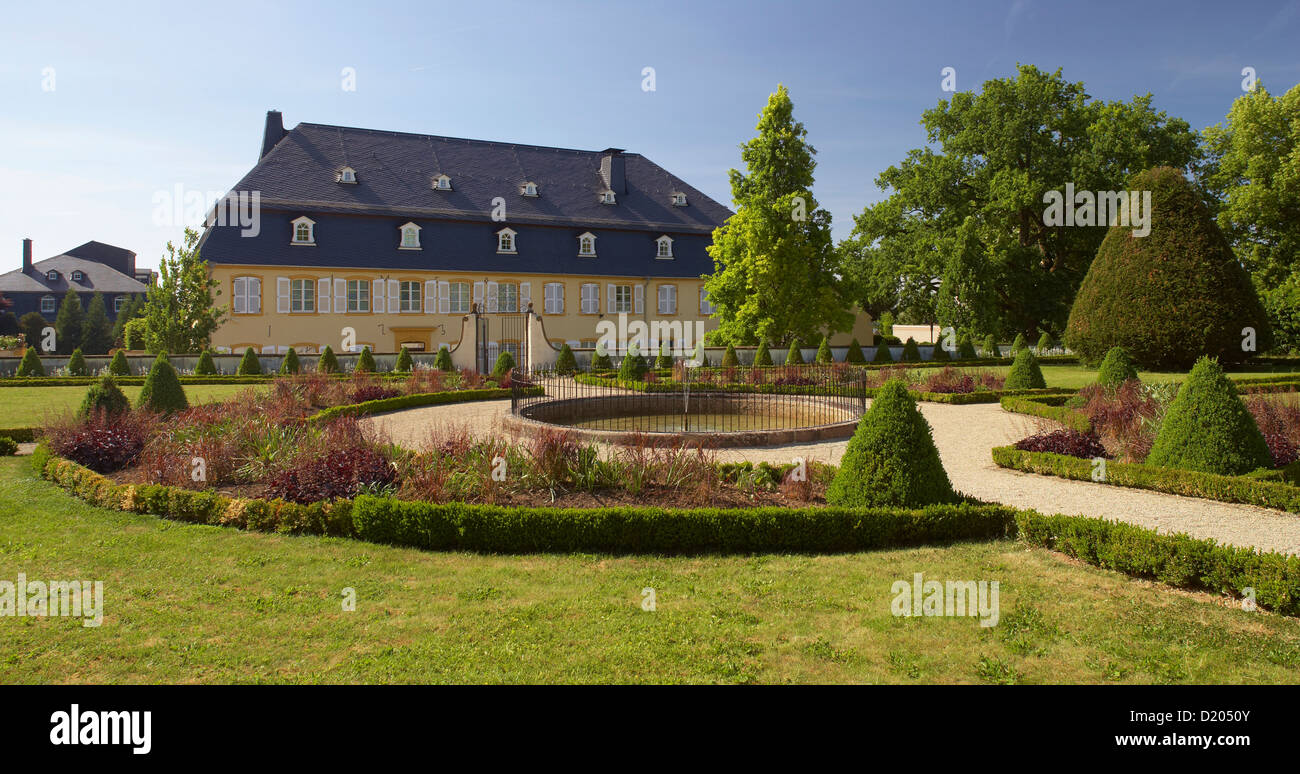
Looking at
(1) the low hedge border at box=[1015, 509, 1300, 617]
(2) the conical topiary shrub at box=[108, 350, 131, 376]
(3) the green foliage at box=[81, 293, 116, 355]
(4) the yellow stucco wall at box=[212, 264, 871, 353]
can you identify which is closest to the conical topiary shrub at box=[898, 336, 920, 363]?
(4) the yellow stucco wall at box=[212, 264, 871, 353]

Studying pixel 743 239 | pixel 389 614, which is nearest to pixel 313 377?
pixel 389 614

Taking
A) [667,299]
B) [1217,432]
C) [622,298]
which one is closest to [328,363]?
[622,298]

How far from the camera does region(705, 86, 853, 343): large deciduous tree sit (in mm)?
31047

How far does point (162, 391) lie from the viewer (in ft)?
41.7

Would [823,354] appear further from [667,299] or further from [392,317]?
[392,317]

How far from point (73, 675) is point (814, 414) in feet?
43.4

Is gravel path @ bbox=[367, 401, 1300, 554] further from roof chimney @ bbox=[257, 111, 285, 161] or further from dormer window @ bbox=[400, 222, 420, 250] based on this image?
roof chimney @ bbox=[257, 111, 285, 161]

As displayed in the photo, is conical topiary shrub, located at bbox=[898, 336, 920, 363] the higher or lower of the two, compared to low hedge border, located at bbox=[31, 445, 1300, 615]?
higher

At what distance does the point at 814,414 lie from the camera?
15.8 m

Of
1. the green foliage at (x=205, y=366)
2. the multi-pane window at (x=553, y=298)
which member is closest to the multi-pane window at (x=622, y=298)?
the multi-pane window at (x=553, y=298)

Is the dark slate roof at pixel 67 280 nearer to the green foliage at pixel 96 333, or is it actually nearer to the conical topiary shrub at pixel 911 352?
the green foliage at pixel 96 333

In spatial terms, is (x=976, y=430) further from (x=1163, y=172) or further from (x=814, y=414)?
(x=1163, y=172)

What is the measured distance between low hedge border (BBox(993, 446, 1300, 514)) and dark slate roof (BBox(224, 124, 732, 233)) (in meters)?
30.6

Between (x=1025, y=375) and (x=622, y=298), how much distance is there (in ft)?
76.7
